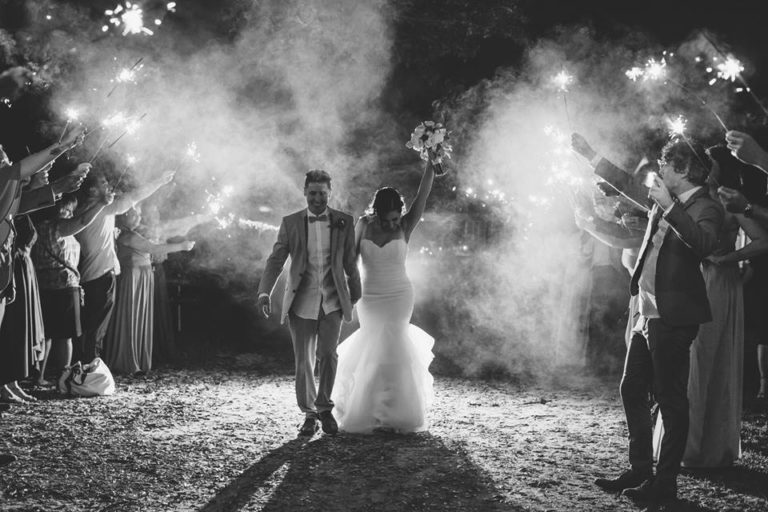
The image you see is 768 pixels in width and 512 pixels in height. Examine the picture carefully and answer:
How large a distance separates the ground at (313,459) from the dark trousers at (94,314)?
101 centimetres

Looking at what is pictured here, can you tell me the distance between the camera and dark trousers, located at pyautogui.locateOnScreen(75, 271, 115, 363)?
8.84 m

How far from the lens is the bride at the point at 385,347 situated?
6383 mm

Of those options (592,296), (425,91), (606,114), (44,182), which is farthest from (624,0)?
(44,182)

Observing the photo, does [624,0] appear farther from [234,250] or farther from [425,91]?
[234,250]

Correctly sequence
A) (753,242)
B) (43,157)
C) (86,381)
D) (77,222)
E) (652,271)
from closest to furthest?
(652,271), (43,157), (753,242), (86,381), (77,222)

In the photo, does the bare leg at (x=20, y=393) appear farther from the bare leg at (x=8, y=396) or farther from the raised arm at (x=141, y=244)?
the raised arm at (x=141, y=244)

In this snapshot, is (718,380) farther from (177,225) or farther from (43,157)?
(177,225)

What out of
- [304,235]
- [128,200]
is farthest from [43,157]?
[128,200]

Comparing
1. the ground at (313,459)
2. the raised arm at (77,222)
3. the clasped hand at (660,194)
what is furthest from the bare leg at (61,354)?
the clasped hand at (660,194)

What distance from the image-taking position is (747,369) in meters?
9.95

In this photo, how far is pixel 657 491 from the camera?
14.6ft

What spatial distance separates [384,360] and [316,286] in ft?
3.19

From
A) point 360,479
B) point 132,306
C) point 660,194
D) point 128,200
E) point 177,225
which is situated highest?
point 128,200

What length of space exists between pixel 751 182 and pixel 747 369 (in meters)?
3.43
